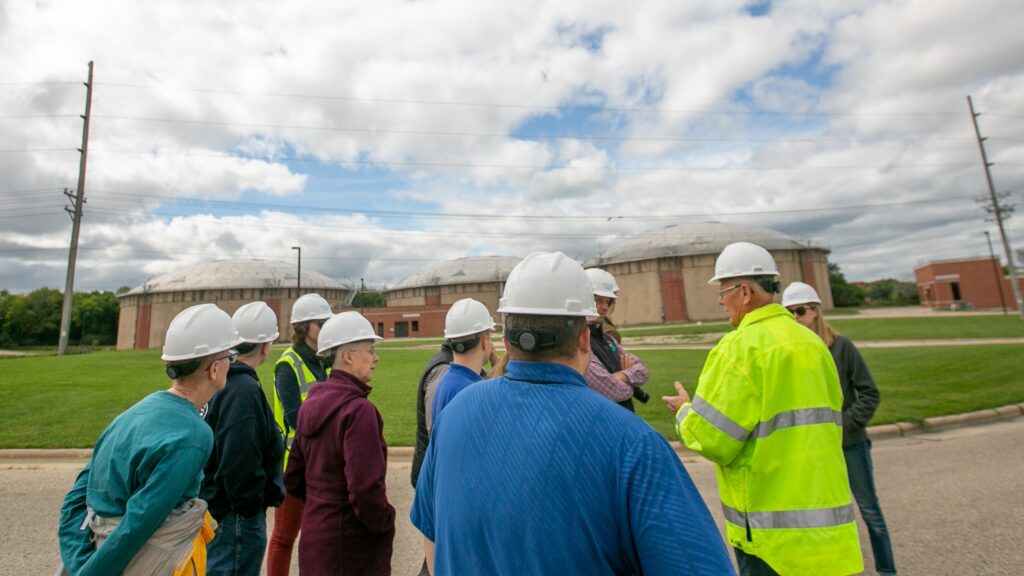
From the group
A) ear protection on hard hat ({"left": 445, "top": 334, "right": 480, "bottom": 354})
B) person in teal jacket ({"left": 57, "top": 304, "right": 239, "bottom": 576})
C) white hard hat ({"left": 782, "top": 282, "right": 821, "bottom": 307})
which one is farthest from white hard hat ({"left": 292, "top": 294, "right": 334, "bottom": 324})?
white hard hat ({"left": 782, "top": 282, "right": 821, "bottom": 307})

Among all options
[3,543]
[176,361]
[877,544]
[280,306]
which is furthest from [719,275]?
[280,306]

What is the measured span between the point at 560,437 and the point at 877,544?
3.84 meters

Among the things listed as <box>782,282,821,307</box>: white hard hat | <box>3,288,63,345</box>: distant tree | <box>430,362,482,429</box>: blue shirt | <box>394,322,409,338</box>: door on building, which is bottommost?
<box>430,362,482,429</box>: blue shirt

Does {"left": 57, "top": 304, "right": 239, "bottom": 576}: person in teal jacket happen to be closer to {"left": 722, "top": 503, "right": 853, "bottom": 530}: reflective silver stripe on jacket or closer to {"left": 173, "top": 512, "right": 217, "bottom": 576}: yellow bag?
{"left": 173, "top": 512, "right": 217, "bottom": 576}: yellow bag

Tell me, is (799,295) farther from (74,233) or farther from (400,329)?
(400,329)

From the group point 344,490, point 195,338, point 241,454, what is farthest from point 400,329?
point 195,338

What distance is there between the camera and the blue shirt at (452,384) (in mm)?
3146

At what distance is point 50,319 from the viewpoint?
72625 millimetres

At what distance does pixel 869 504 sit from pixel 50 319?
99.6m

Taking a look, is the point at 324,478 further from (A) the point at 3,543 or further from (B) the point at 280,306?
(B) the point at 280,306

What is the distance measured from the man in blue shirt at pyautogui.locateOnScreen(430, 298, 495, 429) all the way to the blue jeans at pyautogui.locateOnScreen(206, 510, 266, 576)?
4.43 feet

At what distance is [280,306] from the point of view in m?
63.4

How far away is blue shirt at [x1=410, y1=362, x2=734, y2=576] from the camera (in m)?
1.16

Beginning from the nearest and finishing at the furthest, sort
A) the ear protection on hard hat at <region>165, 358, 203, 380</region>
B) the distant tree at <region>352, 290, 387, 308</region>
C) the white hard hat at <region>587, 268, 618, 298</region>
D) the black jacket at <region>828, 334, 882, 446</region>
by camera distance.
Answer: the ear protection on hard hat at <region>165, 358, 203, 380</region>
the black jacket at <region>828, 334, 882, 446</region>
the white hard hat at <region>587, 268, 618, 298</region>
the distant tree at <region>352, 290, 387, 308</region>
